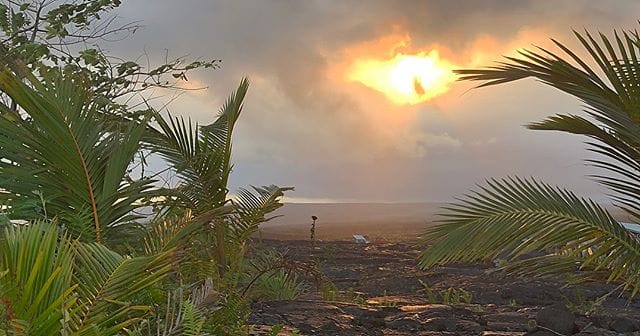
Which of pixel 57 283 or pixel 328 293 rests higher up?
pixel 57 283

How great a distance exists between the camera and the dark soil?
309 inches

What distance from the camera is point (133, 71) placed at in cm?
820

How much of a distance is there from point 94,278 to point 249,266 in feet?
15.6

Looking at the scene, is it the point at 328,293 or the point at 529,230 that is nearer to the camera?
the point at 529,230

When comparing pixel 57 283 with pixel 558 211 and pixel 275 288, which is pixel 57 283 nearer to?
pixel 558 211

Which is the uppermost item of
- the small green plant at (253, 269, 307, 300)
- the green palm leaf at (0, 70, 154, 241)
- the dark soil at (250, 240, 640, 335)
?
the green palm leaf at (0, 70, 154, 241)

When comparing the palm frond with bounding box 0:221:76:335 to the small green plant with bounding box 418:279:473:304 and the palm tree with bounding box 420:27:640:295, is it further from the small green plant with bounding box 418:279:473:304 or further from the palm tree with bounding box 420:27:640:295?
the small green plant with bounding box 418:279:473:304

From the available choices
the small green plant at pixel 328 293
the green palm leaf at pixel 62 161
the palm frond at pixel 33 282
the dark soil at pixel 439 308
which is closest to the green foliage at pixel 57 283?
the palm frond at pixel 33 282

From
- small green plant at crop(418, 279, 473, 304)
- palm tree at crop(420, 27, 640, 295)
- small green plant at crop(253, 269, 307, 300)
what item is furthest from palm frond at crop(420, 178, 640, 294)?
small green plant at crop(418, 279, 473, 304)

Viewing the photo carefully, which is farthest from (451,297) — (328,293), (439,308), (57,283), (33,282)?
(33,282)

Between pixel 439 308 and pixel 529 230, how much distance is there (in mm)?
5415

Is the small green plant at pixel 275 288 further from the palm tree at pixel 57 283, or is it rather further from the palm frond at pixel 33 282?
the palm frond at pixel 33 282

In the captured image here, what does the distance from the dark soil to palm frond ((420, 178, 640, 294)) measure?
1.29 metres

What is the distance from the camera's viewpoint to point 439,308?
31.6 feet
